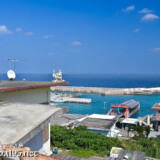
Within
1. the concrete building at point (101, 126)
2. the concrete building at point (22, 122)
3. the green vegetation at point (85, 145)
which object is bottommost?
the concrete building at point (101, 126)

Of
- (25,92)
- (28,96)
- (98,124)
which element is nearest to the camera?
(25,92)

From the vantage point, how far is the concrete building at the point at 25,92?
4.87 meters

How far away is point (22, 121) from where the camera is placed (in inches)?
106

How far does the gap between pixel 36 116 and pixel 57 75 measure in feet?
12.6

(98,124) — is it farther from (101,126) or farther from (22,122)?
(22,122)

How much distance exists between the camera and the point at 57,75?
6809 millimetres

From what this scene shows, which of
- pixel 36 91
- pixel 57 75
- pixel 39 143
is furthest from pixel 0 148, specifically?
pixel 57 75

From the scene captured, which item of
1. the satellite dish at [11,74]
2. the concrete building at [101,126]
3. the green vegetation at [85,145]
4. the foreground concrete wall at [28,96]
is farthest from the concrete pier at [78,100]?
the foreground concrete wall at [28,96]

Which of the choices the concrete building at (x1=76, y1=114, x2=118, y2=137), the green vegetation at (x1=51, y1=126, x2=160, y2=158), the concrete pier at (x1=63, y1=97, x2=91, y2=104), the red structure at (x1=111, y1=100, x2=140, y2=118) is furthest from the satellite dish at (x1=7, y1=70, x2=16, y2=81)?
the concrete pier at (x1=63, y1=97, x2=91, y2=104)

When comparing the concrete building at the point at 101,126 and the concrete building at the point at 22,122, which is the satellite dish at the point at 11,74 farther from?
the concrete building at the point at 101,126

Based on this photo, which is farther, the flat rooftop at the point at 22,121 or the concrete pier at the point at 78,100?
the concrete pier at the point at 78,100

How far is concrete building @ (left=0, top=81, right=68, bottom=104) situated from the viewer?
4866 millimetres

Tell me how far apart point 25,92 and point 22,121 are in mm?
3096

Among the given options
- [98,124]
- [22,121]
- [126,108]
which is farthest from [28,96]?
[126,108]
